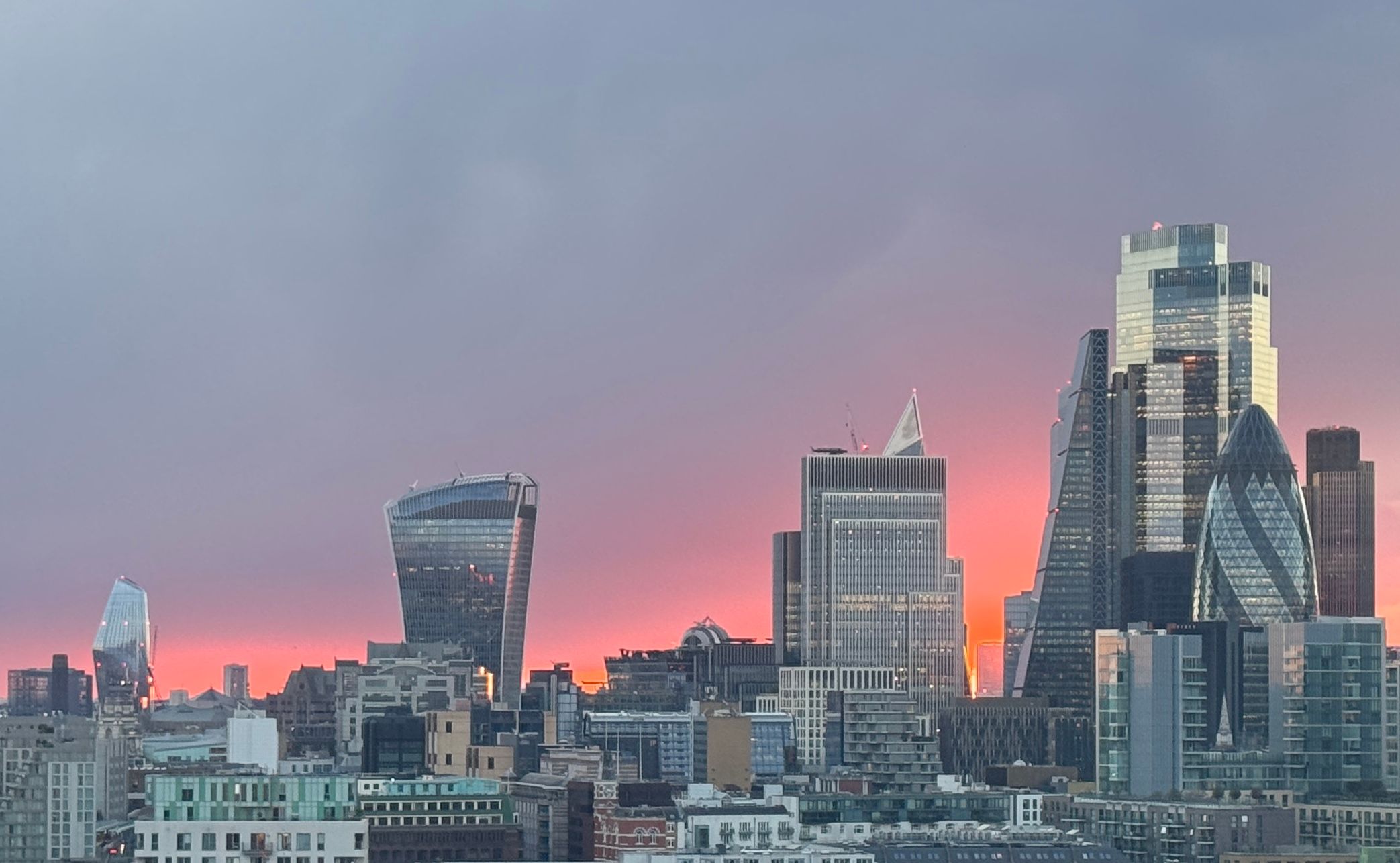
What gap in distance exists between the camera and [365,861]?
187m

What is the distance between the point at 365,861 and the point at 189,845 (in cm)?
992

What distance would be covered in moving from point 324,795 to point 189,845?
788 centimetres

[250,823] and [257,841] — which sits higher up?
[250,823]

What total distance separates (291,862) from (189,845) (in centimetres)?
569

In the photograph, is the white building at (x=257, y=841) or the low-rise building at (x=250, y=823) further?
the low-rise building at (x=250, y=823)

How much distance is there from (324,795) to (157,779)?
956 centimetres

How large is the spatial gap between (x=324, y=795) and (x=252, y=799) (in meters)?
4.48

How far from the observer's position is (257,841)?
594 ft

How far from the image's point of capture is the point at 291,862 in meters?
182

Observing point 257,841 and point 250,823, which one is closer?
point 257,841

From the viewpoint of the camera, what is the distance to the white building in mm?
181250

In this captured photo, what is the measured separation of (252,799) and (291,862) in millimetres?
4109

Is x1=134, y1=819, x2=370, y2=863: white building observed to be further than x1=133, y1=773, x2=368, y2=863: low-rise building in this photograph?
No

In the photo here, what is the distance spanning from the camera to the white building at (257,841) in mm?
181250
